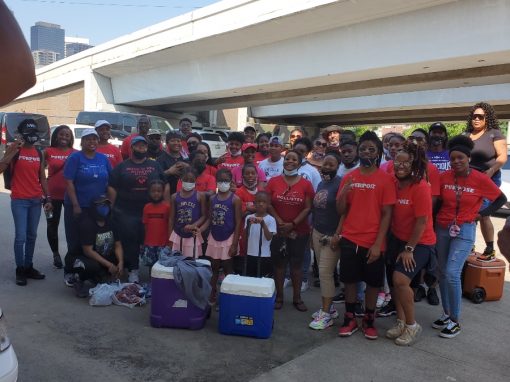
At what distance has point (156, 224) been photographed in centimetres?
534

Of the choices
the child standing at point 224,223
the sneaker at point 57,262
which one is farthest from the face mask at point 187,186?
the sneaker at point 57,262

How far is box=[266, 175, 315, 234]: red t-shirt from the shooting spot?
497 cm

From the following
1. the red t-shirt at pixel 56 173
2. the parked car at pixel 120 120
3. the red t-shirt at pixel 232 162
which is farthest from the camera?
the parked car at pixel 120 120

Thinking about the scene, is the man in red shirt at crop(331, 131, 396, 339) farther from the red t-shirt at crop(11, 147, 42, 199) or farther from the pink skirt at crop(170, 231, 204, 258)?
the red t-shirt at crop(11, 147, 42, 199)

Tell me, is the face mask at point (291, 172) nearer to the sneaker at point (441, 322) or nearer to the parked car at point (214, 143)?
the sneaker at point (441, 322)

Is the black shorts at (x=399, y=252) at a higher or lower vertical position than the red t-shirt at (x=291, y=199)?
lower

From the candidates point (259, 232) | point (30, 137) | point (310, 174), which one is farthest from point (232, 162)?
point (30, 137)

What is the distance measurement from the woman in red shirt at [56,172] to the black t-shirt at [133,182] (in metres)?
0.91

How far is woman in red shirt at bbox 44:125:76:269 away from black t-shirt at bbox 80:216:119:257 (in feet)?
3.40

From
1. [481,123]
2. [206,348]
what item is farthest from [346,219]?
[481,123]

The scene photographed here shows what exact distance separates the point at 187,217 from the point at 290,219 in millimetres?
1129

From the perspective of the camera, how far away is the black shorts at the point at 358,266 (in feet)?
14.1

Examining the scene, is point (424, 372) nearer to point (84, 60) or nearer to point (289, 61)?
point (289, 61)

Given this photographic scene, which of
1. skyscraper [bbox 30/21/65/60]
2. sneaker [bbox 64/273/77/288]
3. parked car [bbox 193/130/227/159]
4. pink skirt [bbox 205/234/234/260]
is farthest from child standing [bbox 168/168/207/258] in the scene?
skyscraper [bbox 30/21/65/60]
